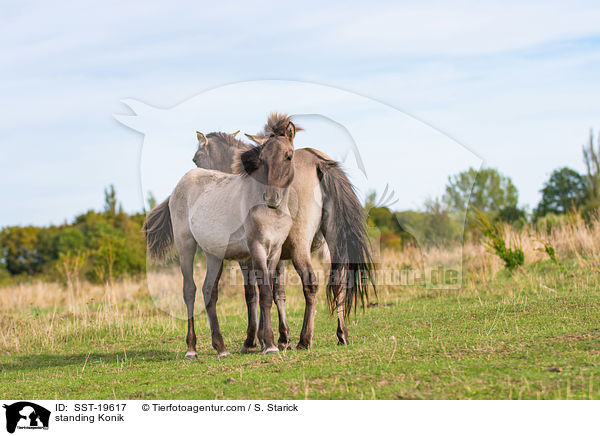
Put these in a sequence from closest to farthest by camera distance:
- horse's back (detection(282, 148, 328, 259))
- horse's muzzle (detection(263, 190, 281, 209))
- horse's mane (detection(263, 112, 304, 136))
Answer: horse's muzzle (detection(263, 190, 281, 209)) → horse's mane (detection(263, 112, 304, 136)) → horse's back (detection(282, 148, 328, 259))

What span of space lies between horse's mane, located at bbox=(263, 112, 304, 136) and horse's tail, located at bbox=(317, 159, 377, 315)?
93 cm

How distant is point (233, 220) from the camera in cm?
861

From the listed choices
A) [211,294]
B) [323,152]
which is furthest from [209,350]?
[323,152]

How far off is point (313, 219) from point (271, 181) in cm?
109

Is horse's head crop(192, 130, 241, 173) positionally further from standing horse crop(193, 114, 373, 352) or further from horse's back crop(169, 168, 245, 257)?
standing horse crop(193, 114, 373, 352)

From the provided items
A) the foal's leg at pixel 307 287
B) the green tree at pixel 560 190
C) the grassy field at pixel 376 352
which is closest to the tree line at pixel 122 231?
the green tree at pixel 560 190

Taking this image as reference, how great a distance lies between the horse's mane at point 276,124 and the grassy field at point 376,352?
2.87m

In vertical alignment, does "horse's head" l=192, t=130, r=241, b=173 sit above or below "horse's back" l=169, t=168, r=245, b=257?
above

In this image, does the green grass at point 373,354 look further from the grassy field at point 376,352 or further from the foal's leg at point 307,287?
the foal's leg at point 307,287

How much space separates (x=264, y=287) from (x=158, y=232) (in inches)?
125

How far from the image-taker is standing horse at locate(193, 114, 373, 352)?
8.22 m

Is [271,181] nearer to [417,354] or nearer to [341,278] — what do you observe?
[341,278]

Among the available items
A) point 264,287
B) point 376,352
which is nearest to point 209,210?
point 264,287
